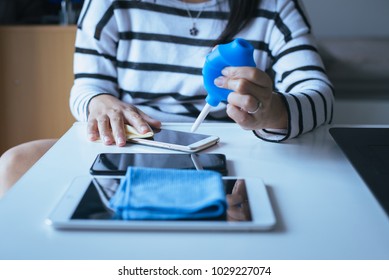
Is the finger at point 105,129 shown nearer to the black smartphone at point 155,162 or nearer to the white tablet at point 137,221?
the black smartphone at point 155,162

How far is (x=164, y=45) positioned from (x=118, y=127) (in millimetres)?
318

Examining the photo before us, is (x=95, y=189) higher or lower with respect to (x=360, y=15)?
lower

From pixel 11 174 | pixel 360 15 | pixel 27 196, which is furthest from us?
pixel 360 15

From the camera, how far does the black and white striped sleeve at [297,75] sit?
66 centimetres

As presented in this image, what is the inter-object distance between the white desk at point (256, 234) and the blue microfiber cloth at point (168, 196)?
2 cm

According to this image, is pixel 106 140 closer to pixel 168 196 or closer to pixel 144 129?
pixel 144 129

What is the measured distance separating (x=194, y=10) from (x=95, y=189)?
0.58m

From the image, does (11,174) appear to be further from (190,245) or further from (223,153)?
(190,245)

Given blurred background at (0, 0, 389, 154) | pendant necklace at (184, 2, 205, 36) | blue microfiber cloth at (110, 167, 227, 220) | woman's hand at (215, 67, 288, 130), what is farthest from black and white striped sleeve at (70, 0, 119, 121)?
blurred background at (0, 0, 389, 154)

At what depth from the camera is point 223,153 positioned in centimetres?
59

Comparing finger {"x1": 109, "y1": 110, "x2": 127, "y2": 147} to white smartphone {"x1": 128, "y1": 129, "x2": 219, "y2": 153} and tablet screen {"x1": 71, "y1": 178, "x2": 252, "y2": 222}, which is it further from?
tablet screen {"x1": 71, "y1": 178, "x2": 252, "y2": 222}

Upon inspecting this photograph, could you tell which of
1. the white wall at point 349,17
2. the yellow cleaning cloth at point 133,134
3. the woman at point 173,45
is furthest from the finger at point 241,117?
the white wall at point 349,17

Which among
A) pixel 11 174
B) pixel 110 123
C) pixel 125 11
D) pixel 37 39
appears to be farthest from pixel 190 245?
pixel 37 39

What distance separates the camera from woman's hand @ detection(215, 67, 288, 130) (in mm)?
545
